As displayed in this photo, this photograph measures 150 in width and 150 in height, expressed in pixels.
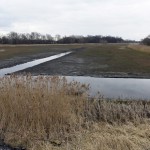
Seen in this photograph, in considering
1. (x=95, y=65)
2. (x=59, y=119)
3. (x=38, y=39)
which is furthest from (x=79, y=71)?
(x=38, y=39)

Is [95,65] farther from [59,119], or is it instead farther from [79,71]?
[59,119]

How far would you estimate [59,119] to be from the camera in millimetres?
8484

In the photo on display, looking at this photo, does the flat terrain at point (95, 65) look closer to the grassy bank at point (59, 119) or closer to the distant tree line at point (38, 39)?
the grassy bank at point (59, 119)

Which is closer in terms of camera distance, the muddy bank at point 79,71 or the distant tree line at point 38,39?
the muddy bank at point 79,71

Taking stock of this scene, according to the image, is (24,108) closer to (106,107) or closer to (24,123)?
(24,123)

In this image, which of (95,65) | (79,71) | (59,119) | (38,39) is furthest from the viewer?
(38,39)

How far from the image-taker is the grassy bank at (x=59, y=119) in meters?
7.36

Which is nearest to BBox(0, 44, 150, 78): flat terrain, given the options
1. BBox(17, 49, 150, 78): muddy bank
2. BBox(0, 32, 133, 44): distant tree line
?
BBox(17, 49, 150, 78): muddy bank

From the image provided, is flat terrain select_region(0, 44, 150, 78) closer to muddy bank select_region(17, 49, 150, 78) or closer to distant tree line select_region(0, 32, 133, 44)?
muddy bank select_region(17, 49, 150, 78)

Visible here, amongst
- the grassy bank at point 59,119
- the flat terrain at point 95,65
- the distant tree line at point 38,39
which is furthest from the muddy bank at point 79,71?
the distant tree line at point 38,39

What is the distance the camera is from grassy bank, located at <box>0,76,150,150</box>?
7355 mm

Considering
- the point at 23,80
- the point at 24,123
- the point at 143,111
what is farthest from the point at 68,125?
the point at 143,111

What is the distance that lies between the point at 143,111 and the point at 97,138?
3.01 m

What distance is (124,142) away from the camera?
23.0 ft
